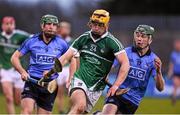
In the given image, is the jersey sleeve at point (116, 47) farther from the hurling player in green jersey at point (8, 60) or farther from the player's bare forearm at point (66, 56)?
the hurling player in green jersey at point (8, 60)

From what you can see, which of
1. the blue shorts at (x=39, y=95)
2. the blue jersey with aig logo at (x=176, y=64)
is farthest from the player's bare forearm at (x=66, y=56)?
the blue jersey with aig logo at (x=176, y=64)

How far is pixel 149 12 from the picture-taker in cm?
4969

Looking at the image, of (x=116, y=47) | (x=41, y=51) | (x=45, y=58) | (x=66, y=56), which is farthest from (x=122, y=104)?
(x=41, y=51)

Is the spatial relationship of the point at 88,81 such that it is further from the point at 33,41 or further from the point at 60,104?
the point at 60,104

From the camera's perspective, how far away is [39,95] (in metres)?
14.2

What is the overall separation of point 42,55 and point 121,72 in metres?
2.08

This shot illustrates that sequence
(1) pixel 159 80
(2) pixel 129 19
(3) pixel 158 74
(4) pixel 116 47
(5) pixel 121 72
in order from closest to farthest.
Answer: (5) pixel 121 72
(4) pixel 116 47
(3) pixel 158 74
(1) pixel 159 80
(2) pixel 129 19

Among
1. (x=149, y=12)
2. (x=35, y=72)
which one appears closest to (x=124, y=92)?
(x=35, y=72)

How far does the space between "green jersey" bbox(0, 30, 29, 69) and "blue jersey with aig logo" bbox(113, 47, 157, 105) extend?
514cm

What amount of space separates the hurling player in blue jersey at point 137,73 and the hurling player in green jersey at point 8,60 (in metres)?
4.86

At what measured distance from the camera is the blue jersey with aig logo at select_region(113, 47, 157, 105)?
43.3 ft

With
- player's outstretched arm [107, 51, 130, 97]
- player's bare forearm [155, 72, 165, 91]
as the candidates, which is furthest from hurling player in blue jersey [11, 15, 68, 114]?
player's bare forearm [155, 72, 165, 91]

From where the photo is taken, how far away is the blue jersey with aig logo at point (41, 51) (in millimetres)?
14086

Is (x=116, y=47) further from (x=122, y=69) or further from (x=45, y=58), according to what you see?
(x=45, y=58)
